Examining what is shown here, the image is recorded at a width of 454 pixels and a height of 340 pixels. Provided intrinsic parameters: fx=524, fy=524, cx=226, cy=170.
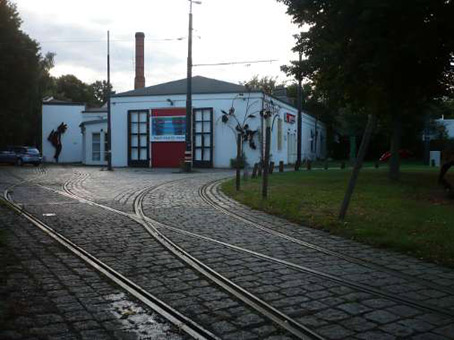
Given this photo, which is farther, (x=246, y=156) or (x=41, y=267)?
(x=246, y=156)

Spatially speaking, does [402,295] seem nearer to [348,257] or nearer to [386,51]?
[348,257]

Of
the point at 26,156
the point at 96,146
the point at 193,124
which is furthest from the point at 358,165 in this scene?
the point at 96,146

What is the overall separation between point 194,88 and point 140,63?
47.3 feet

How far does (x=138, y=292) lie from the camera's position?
5.55 m

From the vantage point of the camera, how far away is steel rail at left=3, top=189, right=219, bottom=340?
445 cm

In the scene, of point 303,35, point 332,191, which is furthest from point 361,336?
point 303,35

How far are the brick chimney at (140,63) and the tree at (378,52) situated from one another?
103 ft

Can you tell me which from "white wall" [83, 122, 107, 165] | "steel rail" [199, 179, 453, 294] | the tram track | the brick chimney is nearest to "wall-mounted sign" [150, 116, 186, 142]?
"white wall" [83, 122, 107, 165]

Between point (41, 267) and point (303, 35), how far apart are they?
1714 cm

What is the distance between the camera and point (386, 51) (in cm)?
1142

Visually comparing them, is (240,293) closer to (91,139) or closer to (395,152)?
(395,152)

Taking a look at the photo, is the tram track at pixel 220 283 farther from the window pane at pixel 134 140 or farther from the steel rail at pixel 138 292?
the window pane at pixel 134 140

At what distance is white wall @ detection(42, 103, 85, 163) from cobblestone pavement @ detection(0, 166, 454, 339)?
44.9m

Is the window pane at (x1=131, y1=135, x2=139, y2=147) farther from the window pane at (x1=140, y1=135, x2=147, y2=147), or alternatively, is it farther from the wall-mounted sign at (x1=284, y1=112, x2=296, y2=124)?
the wall-mounted sign at (x1=284, y1=112, x2=296, y2=124)
